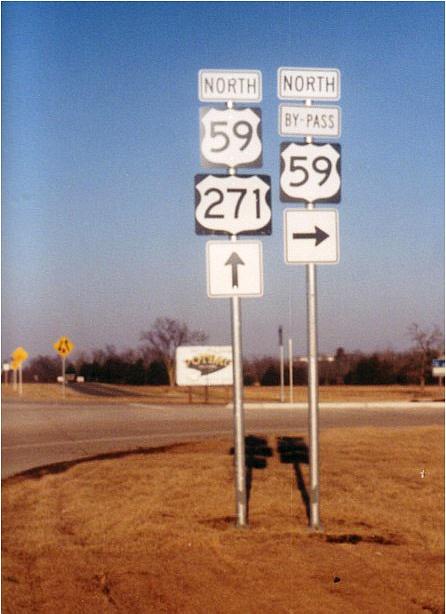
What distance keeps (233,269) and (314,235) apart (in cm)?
86

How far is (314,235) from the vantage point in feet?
26.8

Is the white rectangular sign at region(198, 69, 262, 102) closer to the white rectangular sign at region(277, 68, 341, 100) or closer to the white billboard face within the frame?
the white rectangular sign at region(277, 68, 341, 100)

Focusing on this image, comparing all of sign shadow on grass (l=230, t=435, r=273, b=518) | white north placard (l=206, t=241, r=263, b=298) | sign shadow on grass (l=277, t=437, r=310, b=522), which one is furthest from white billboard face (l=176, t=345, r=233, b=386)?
white north placard (l=206, t=241, r=263, b=298)

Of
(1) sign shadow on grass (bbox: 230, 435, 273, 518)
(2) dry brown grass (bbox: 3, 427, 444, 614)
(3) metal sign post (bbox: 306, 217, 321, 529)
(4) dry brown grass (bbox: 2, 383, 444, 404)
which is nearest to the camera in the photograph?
Result: (2) dry brown grass (bbox: 3, 427, 444, 614)

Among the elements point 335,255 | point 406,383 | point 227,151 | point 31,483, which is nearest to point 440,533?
point 335,255

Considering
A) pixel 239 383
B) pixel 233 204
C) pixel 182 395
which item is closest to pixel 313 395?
pixel 239 383

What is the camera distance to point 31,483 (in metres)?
11.4

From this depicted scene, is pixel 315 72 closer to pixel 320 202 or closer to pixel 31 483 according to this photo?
pixel 320 202

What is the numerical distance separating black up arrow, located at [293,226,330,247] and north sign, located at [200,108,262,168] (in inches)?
32.5

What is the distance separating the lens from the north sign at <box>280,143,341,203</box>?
8195 millimetres

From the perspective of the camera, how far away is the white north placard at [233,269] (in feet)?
26.6

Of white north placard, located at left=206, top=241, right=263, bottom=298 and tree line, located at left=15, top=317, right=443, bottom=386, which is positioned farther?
tree line, located at left=15, top=317, right=443, bottom=386

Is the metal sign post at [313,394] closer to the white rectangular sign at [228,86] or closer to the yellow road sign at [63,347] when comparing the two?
the white rectangular sign at [228,86]

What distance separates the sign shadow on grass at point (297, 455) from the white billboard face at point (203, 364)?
8.31m
